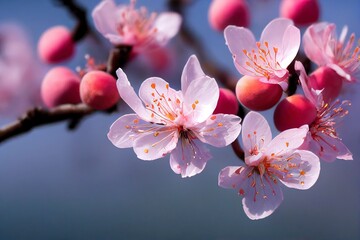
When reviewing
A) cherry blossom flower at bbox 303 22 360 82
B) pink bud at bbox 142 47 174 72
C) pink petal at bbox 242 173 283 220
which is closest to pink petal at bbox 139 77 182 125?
pink petal at bbox 242 173 283 220

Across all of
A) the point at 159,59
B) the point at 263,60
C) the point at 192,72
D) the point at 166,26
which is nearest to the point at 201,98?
the point at 192,72

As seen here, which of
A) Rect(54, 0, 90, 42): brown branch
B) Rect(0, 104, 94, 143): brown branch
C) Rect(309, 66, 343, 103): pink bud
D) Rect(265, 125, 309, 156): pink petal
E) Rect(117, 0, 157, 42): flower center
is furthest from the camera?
Rect(54, 0, 90, 42): brown branch

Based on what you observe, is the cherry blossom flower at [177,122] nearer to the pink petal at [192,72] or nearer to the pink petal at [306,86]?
the pink petal at [192,72]

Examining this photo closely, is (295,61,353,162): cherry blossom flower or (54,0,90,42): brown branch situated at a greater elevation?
(54,0,90,42): brown branch

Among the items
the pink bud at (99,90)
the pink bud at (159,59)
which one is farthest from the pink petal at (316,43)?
the pink bud at (159,59)

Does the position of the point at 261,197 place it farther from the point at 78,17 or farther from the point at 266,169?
the point at 78,17

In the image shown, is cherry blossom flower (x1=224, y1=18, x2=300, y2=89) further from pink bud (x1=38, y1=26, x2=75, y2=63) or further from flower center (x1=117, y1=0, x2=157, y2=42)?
pink bud (x1=38, y1=26, x2=75, y2=63)
